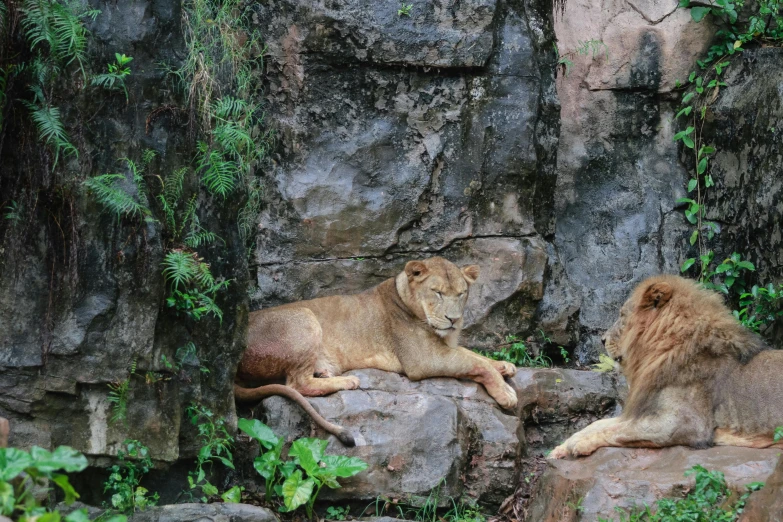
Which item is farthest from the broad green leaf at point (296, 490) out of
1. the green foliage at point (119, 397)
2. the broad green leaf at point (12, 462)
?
the broad green leaf at point (12, 462)

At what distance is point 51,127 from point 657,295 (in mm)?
4839

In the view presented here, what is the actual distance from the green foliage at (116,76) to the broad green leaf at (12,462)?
11.2ft

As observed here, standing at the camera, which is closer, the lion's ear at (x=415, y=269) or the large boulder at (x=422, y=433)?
the large boulder at (x=422, y=433)

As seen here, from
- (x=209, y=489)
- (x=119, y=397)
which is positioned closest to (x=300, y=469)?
(x=209, y=489)

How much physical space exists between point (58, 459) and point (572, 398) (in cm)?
569

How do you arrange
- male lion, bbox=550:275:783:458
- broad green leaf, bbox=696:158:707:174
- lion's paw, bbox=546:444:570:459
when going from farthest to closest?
1. broad green leaf, bbox=696:158:707:174
2. lion's paw, bbox=546:444:570:459
3. male lion, bbox=550:275:783:458

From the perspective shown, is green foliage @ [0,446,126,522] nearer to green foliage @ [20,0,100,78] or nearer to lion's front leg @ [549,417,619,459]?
green foliage @ [20,0,100,78]

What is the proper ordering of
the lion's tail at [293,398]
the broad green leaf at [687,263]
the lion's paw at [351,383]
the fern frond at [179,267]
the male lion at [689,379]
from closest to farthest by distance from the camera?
the male lion at [689,379] < the fern frond at [179,267] < the lion's tail at [293,398] < the lion's paw at [351,383] < the broad green leaf at [687,263]

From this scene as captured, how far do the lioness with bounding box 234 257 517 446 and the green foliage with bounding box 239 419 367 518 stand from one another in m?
0.70

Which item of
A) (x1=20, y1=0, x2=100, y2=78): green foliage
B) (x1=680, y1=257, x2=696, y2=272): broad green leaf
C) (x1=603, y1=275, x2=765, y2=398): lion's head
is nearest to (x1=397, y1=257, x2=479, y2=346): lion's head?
(x1=603, y1=275, x2=765, y2=398): lion's head

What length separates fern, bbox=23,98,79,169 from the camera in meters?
7.02

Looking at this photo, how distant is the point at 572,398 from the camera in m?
9.23

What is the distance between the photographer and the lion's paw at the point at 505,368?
912 cm

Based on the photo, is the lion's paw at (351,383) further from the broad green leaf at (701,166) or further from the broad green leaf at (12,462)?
the broad green leaf at (701,166)
